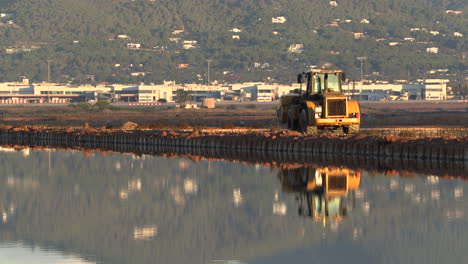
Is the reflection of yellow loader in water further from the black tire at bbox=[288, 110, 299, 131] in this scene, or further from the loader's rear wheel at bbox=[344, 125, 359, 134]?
the black tire at bbox=[288, 110, 299, 131]

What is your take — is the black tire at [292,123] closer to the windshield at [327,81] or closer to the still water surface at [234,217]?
the windshield at [327,81]

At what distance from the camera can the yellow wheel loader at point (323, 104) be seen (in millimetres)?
61750

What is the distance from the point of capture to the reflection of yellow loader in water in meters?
32.8

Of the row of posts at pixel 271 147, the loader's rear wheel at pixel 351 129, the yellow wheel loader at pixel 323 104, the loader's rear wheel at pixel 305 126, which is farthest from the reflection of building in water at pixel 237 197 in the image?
the loader's rear wheel at pixel 351 129

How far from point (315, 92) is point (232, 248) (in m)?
37.1

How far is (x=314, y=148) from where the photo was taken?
64.2 meters

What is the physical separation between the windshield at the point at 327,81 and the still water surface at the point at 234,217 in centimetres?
1136

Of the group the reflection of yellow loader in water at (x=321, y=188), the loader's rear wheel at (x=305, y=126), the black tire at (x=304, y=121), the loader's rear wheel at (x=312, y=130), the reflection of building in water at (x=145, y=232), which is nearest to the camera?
the reflection of building in water at (x=145, y=232)

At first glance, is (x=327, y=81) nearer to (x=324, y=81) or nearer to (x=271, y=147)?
(x=324, y=81)

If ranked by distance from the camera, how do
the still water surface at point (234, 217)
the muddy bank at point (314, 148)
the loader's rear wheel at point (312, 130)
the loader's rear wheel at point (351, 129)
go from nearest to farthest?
1. the still water surface at point (234, 217)
2. the muddy bank at point (314, 148)
3. the loader's rear wheel at point (312, 130)
4. the loader's rear wheel at point (351, 129)

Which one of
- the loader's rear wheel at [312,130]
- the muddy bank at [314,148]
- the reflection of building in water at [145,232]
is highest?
the loader's rear wheel at [312,130]

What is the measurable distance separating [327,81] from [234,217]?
3068 cm

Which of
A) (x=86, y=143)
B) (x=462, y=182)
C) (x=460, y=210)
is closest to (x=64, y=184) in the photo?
(x=462, y=182)

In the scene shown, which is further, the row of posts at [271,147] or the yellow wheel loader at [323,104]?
the yellow wheel loader at [323,104]
